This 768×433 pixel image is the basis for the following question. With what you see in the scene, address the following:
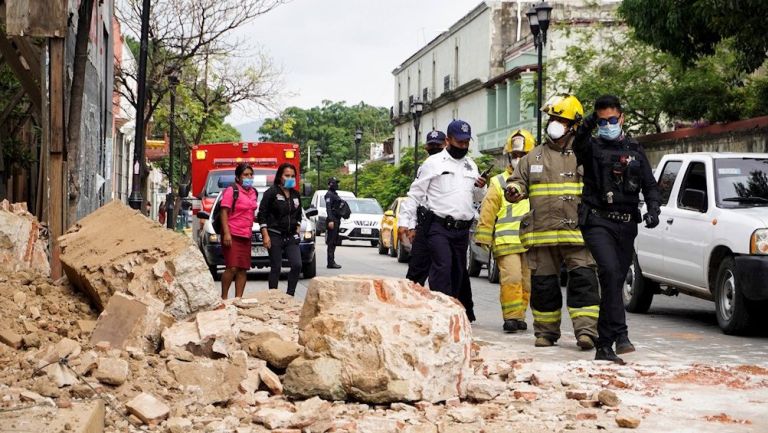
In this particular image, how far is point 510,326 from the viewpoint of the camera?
Result: 11484 mm

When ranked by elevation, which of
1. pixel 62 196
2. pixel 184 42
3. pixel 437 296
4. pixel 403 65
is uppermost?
pixel 403 65

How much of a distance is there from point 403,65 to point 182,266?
234ft

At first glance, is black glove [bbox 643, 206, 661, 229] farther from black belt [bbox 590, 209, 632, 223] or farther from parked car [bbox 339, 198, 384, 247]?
parked car [bbox 339, 198, 384, 247]

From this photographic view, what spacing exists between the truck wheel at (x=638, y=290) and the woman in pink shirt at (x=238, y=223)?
4.54 m

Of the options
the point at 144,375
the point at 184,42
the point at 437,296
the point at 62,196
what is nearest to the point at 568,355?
the point at 437,296

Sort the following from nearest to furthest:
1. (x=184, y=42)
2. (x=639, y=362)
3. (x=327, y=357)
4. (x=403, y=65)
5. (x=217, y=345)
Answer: (x=327, y=357)
(x=217, y=345)
(x=639, y=362)
(x=184, y=42)
(x=403, y=65)

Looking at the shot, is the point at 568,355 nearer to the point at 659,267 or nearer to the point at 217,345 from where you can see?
the point at 217,345

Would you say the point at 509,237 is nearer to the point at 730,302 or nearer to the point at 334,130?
the point at 730,302

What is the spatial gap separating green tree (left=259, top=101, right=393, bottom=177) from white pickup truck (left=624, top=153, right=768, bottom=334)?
102m

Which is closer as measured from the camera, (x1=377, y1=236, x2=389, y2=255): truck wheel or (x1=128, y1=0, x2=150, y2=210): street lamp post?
(x1=128, y1=0, x2=150, y2=210): street lamp post

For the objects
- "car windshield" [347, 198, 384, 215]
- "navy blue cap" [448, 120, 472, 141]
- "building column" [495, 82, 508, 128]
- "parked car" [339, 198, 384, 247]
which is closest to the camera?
"navy blue cap" [448, 120, 472, 141]

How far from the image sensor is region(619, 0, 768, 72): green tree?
17125 millimetres

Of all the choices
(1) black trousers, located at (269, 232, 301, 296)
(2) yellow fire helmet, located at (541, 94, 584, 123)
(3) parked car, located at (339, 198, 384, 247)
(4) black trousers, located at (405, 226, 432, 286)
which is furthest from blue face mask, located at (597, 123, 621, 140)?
(3) parked car, located at (339, 198, 384, 247)

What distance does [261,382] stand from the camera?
7.36m
